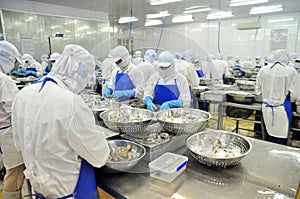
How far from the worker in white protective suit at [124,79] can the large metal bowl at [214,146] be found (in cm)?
129

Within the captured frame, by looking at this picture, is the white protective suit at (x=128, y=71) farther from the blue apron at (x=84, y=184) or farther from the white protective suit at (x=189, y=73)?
the blue apron at (x=84, y=184)

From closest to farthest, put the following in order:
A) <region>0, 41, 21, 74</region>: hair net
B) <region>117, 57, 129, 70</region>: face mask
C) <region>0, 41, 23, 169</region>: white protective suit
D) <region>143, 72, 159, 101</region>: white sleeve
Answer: <region>0, 41, 23, 169</region>: white protective suit, <region>0, 41, 21, 74</region>: hair net, <region>143, 72, 159, 101</region>: white sleeve, <region>117, 57, 129, 70</region>: face mask

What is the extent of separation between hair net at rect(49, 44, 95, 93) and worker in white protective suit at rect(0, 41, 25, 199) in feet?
2.60

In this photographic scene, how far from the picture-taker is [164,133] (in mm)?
1212

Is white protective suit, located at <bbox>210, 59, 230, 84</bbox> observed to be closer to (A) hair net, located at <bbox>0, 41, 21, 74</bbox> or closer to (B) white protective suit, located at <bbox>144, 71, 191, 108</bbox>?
(B) white protective suit, located at <bbox>144, 71, 191, 108</bbox>

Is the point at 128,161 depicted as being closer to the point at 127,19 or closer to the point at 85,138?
the point at 85,138

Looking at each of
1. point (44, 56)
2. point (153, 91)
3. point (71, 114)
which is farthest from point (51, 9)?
point (71, 114)

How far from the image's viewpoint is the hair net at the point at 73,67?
0.92 metres

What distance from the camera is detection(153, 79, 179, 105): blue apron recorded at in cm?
201

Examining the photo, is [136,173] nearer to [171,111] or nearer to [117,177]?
[117,177]

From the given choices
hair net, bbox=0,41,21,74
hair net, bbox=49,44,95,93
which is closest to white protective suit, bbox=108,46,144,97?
hair net, bbox=0,41,21,74

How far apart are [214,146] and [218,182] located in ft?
0.79

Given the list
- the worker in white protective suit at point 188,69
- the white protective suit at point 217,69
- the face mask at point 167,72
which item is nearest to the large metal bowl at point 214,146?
the face mask at point 167,72

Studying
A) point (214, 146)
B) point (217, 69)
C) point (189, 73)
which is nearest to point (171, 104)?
point (214, 146)
